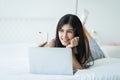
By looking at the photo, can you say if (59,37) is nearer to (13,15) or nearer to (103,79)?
(103,79)

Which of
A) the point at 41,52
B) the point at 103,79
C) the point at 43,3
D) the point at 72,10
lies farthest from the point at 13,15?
the point at 103,79

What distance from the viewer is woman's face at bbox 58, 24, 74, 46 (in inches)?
55.5

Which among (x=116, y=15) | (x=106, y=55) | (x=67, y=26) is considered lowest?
(x=106, y=55)

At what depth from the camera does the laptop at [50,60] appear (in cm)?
120

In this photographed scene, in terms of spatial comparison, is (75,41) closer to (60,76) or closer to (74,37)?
(74,37)

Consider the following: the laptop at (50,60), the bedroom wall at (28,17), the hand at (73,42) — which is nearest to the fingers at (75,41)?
the hand at (73,42)

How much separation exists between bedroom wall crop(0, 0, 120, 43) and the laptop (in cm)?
121

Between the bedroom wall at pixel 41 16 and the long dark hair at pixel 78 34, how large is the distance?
903mm

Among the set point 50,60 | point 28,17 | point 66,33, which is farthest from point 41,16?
point 50,60

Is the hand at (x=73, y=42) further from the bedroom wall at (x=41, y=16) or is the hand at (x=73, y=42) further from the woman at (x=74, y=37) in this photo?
the bedroom wall at (x=41, y=16)

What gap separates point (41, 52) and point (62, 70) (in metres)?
0.14

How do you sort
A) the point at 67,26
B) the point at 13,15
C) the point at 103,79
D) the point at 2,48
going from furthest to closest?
the point at 13,15 → the point at 2,48 → the point at 67,26 → the point at 103,79

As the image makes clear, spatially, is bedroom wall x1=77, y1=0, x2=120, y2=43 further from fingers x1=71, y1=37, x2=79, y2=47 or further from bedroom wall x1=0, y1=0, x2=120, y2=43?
fingers x1=71, y1=37, x2=79, y2=47

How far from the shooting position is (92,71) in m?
1.25
